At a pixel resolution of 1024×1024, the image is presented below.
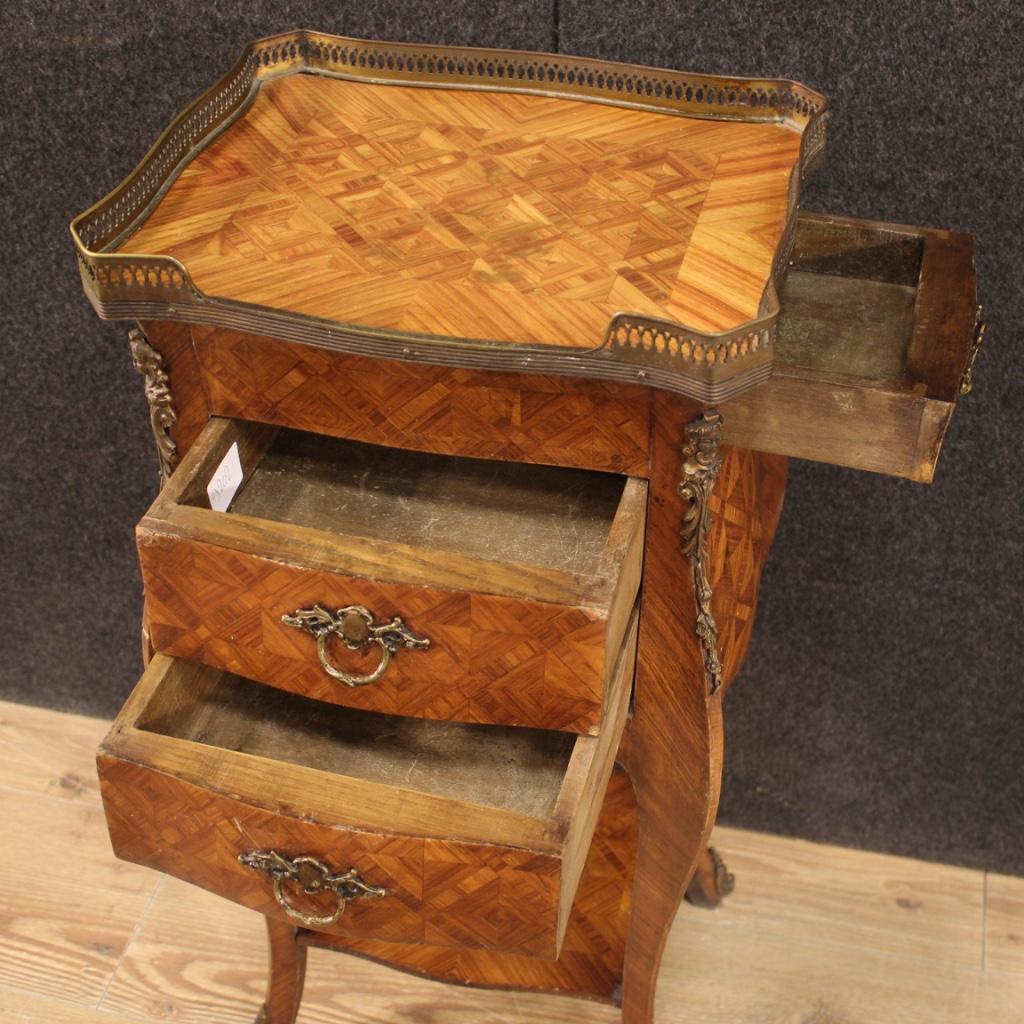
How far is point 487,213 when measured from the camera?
3.58 ft

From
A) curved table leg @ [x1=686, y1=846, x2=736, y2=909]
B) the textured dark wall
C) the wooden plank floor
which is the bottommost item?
the wooden plank floor

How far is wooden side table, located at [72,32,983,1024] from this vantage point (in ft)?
3.23

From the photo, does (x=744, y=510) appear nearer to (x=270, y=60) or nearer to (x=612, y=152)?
(x=612, y=152)

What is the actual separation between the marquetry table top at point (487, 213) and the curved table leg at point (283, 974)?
68cm

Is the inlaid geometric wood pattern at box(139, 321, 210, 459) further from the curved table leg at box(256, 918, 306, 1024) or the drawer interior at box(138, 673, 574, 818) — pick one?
the curved table leg at box(256, 918, 306, 1024)

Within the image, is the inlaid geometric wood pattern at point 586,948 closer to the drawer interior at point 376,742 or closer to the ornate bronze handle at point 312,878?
the drawer interior at point 376,742

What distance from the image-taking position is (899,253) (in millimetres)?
1229

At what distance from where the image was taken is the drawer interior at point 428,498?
3.66 ft

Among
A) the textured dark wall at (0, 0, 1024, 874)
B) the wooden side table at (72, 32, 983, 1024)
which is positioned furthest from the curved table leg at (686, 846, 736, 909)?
the wooden side table at (72, 32, 983, 1024)

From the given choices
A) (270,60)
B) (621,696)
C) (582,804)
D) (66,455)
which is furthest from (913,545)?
(66,455)

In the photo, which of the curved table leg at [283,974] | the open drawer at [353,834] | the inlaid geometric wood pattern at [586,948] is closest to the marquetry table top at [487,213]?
the open drawer at [353,834]

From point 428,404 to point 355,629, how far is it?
17 cm

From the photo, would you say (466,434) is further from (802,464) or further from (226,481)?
(802,464)

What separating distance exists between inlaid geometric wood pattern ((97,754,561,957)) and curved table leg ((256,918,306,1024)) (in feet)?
1.25
